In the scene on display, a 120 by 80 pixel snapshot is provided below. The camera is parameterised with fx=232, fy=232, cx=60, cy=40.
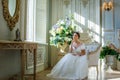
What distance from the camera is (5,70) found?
484cm

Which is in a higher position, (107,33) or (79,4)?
(79,4)

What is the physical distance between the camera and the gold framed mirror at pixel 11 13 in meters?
4.77

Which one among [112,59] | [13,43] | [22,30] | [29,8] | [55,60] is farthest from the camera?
[55,60]

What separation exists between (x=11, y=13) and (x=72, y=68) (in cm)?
213

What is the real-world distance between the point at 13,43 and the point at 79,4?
5.93 m

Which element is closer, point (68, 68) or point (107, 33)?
point (68, 68)

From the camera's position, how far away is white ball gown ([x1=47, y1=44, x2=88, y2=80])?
19.1 ft

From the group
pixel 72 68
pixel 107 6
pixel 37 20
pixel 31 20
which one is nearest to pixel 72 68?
pixel 72 68

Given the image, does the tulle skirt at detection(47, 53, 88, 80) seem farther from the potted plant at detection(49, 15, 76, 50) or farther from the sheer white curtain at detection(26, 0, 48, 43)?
the potted plant at detection(49, 15, 76, 50)

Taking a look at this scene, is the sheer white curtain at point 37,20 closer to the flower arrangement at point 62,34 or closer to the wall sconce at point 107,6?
the flower arrangement at point 62,34

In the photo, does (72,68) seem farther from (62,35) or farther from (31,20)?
(62,35)

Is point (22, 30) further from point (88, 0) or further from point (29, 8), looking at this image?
point (88, 0)

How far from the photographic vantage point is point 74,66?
6.07 metres

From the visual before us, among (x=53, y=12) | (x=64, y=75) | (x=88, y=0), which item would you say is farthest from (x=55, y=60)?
(x=64, y=75)
